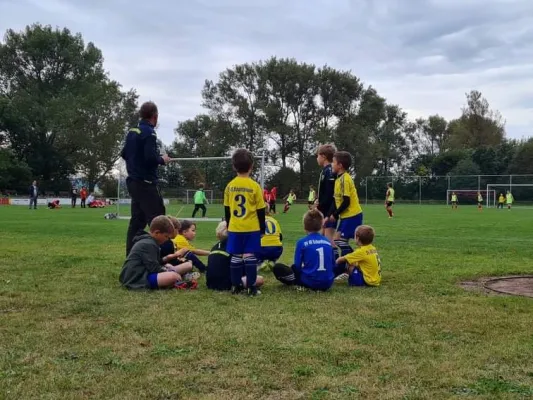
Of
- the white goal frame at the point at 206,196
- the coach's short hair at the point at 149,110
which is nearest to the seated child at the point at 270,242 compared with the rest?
the coach's short hair at the point at 149,110

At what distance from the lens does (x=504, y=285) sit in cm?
704

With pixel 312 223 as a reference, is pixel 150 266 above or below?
below


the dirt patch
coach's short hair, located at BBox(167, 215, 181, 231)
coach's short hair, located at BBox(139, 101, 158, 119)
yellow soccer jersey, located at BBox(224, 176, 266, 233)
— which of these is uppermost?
coach's short hair, located at BBox(139, 101, 158, 119)

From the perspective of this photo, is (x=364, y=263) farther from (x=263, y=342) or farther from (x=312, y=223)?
(x=263, y=342)

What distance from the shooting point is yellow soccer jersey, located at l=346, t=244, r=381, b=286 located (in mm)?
6965

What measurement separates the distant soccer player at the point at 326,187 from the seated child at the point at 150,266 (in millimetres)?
2386

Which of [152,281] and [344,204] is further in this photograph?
[344,204]

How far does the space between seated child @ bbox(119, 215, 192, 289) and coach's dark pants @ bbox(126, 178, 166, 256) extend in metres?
0.67

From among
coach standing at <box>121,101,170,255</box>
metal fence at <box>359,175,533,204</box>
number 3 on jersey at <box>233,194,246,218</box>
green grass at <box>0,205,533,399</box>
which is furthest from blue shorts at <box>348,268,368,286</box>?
metal fence at <box>359,175,533,204</box>

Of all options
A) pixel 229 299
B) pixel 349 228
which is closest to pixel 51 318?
pixel 229 299

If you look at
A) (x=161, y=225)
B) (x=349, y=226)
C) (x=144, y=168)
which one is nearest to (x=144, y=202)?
(x=144, y=168)

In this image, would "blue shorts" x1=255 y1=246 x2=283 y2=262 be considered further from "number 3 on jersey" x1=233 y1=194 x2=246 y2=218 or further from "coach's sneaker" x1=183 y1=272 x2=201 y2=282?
"number 3 on jersey" x1=233 y1=194 x2=246 y2=218

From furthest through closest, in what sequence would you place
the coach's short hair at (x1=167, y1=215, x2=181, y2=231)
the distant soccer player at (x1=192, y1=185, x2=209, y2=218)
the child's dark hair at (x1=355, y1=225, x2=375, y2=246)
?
1. the distant soccer player at (x1=192, y1=185, x2=209, y2=218)
2. the coach's short hair at (x1=167, y1=215, x2=181, y2=231)
3. the child's dark hair at (x1=355, y1=225, x2=375, y2=246)

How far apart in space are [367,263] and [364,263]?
4 centimetres
